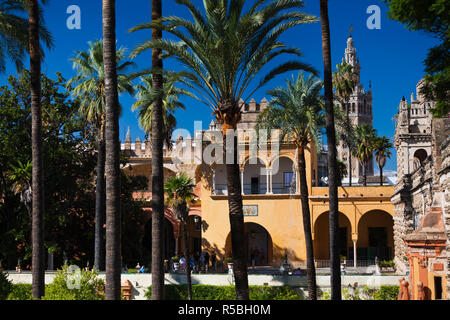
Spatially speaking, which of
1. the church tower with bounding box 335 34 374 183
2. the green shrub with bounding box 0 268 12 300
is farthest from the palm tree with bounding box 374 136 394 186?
the church tower with bounding box 335 34 374 183

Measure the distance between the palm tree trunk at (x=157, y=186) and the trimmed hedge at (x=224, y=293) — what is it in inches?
286

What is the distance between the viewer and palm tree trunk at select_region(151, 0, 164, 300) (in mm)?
15905

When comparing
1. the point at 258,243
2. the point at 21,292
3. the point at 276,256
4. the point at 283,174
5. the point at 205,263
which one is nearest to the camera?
the point at 21,292

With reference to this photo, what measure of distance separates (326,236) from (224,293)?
17337mm

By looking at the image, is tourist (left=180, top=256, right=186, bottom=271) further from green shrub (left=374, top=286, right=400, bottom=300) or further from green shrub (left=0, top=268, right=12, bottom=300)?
green shrub (left=0, top=268, right=12, bottom=300)

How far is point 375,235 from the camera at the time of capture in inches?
1565

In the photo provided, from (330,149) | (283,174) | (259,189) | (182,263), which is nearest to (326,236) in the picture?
(283,174)

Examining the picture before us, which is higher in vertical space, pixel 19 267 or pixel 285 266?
pixel 19 267

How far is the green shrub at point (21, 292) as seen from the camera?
1893 centimetres

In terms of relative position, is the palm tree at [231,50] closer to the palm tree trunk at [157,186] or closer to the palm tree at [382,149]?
the palm tree trunk at [157,186]

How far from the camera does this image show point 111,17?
12.8 m

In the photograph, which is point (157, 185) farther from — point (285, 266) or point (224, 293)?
point (285, 266)

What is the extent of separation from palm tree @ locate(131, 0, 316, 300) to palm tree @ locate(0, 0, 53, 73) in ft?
18.7
